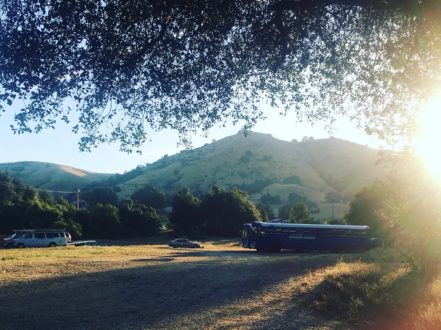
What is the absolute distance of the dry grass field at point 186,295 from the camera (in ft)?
50.1

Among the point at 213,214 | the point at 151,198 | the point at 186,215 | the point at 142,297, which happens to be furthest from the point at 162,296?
the point at 151,198

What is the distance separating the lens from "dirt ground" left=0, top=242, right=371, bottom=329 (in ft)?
49.7

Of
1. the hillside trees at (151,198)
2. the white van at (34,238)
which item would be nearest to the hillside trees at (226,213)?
the white van at (34,238)

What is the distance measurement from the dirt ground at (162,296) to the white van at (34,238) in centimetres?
3690

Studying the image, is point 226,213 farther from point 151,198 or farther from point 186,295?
point 186,295

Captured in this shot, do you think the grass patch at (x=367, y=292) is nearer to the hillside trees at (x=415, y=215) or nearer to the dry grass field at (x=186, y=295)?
the dry grass field at (x=186, y=295)

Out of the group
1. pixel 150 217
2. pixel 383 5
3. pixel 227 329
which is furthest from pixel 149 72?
pixel 150 217

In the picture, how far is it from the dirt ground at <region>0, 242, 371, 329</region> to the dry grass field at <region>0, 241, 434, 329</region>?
0.10 ft

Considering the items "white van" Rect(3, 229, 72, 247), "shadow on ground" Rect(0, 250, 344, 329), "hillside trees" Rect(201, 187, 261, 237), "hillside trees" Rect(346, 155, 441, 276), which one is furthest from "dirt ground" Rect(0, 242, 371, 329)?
"hillside trees" Rect(201, 187, 261, 237)

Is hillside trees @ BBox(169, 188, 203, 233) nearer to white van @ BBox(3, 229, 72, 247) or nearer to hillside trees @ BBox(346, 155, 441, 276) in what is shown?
white van @ BBox(3, 229, 72, 247)

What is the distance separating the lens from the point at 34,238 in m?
63.0

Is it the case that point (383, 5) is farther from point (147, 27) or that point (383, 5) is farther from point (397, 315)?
point (397, 315)

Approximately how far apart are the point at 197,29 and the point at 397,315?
1125 centimetres

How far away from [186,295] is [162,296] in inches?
38.5
